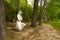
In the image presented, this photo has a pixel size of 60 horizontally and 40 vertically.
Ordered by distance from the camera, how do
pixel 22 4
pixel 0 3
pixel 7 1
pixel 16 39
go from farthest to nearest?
pixel 22 4, pixel 7 1, pixel 16 39, pixel 0 3

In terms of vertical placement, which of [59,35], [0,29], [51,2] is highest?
[51,2]

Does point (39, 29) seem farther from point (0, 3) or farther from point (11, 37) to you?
point (0, 3)

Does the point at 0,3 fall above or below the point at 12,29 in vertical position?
above

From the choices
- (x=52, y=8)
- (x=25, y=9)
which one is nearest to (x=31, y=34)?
(x=25, y=9)

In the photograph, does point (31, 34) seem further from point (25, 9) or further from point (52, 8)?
point (52, 8)

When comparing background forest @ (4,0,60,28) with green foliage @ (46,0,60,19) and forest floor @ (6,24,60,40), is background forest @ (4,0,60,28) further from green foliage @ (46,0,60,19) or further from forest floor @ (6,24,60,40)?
forest floor @ (6,24,60,40)

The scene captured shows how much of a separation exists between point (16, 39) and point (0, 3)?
12.0 feet

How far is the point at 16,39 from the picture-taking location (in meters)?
8.99

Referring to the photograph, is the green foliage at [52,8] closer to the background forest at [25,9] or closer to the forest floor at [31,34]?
the background forest at [25,9]

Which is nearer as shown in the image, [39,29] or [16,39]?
[16,39]

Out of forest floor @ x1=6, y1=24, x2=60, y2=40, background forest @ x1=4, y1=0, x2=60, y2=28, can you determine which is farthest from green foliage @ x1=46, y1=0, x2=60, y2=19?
forest floor @ x1=6, y1=24, x2=60, y2=40

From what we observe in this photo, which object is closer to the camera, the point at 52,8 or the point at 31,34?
the point at 31,34

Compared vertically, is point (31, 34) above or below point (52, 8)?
below

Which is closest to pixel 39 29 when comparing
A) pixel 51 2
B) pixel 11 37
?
pixel 11 37
